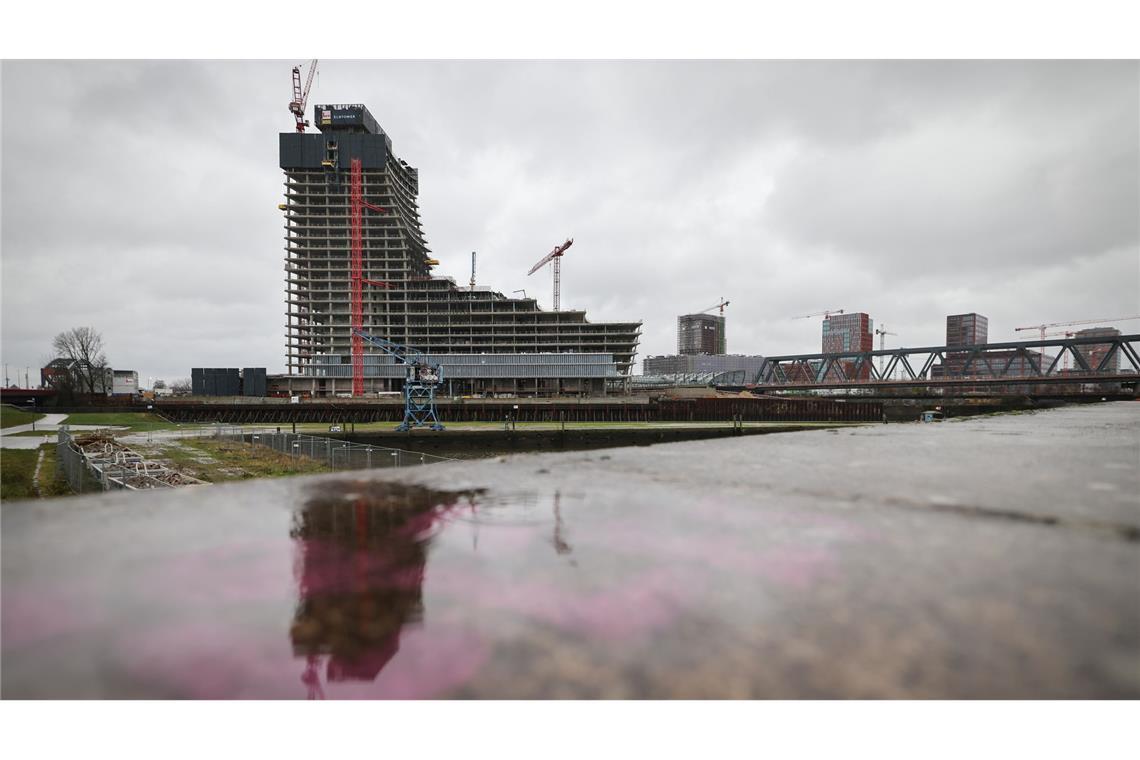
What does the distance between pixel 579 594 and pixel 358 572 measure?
1257 millimetres

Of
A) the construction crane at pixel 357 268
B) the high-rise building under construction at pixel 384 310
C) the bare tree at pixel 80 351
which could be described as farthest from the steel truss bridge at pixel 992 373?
the bare tree at pixel 80 351

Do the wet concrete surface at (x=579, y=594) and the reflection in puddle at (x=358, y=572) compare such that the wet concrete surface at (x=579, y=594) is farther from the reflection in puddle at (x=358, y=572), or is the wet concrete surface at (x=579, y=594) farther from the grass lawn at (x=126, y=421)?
the grass lawn at (x=126, y=421)

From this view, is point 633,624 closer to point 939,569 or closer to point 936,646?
point 936,646

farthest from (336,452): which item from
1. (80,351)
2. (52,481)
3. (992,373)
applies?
(992,373)

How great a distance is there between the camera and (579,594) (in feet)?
7.30

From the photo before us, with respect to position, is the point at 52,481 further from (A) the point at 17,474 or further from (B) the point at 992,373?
(B) the point at 992,373

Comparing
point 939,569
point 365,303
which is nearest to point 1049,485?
point 939,569

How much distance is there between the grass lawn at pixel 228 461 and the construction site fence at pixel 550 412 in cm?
2711

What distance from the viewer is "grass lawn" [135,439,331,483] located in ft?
61.1

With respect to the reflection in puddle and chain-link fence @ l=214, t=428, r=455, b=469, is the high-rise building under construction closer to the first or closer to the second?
chain-link fence @ l=214, t=428, r=455, b=469

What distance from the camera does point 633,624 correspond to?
1939mm

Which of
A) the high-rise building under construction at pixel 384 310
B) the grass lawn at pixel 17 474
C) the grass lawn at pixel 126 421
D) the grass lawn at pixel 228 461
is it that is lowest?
the grass lawn at pixel 228 461

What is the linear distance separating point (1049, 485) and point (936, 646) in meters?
3.64

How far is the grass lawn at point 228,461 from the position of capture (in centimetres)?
1861
